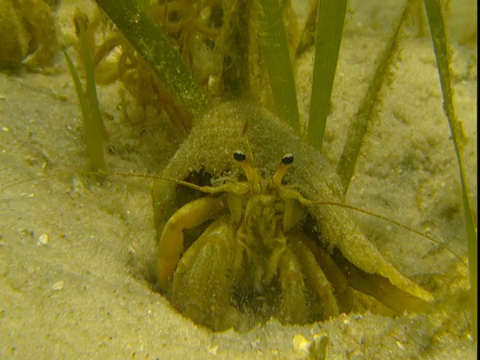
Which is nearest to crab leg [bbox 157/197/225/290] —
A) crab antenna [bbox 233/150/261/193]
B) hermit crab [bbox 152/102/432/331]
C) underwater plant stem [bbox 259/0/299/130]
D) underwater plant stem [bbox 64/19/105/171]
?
hermit crab [bbox 152/102/432/331]

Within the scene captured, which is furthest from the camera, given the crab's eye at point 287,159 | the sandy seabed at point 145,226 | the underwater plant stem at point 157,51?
the underwater plant stem at point 157,51

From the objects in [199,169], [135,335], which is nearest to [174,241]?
[199,169]

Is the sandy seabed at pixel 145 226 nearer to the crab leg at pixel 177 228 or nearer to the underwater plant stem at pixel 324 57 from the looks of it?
the crab leg at pixel 177 228

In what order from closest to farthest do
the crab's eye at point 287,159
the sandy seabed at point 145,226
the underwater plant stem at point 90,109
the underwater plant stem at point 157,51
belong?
the sandy seabed at point 145,226
the crab's eye at point 287,159
the underwater plant stem at point 157,51
the underwater plant stem at point 90,109

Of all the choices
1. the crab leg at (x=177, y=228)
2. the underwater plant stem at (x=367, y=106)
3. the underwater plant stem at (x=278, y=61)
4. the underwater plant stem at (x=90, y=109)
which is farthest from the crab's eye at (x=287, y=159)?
the underwater plant stem at (x=90, y=109)

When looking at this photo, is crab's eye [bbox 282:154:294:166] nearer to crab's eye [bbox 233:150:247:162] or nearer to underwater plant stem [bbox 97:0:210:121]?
crab's eye [bbox 233:150:247:162]

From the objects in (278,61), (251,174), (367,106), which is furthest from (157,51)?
(367,106)

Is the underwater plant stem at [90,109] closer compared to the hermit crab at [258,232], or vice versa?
the hermit crab at [258,232]
